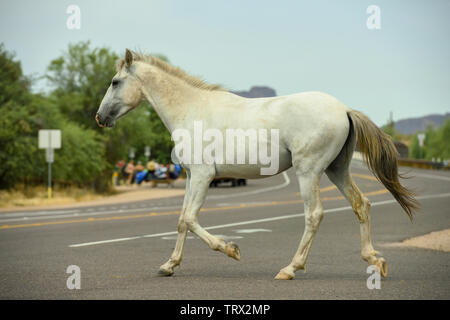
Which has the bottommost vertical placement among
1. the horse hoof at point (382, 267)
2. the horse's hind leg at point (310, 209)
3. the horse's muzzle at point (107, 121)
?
the horse hoof at point (382, 267)

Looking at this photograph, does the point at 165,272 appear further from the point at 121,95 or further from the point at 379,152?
the point at 379,152

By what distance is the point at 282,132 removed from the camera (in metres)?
7.91

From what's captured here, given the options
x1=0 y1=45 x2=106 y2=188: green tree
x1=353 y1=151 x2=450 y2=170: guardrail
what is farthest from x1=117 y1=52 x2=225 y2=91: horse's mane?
x1=353 y1=151 x2=450 y2=170: guardrail

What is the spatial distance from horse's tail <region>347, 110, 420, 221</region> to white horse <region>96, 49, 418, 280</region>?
0.04ft

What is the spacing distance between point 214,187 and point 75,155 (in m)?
10.2

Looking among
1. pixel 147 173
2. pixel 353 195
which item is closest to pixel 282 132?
pixel 353 195

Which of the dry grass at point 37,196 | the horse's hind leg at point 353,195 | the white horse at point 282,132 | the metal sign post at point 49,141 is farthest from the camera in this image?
the metal sign post at point 49,141

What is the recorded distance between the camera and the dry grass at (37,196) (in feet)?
92.8

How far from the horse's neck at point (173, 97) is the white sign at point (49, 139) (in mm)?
22006

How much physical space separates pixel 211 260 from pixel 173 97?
8.64 ft

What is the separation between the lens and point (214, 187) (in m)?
44.0

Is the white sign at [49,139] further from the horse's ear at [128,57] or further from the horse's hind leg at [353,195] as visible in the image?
the horse's hind leg at [353,195]

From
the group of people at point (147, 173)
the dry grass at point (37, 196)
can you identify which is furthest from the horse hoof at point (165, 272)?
the group of people at point (147, 173)

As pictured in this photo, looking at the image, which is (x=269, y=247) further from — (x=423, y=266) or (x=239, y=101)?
(x=239, y=101)
